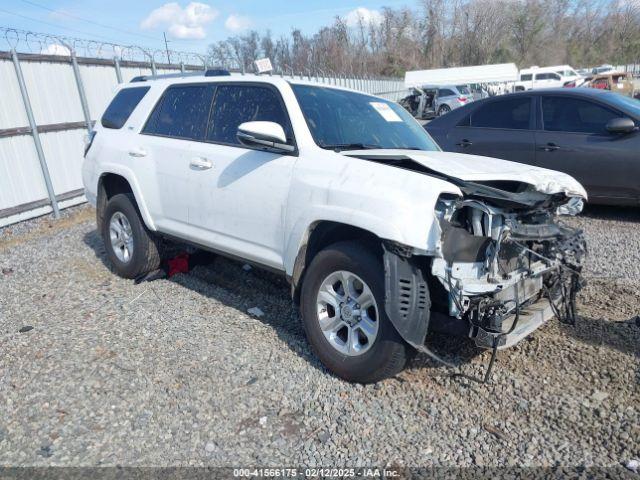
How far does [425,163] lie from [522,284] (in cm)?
98

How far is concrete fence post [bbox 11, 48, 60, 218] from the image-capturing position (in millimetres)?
7998

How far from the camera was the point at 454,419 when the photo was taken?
3004mm

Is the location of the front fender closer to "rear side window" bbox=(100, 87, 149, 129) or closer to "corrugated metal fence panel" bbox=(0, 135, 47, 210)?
"rear side window" bbox=(100, 87, 149, 129)

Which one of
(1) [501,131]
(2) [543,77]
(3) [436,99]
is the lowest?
(3) [436,99]

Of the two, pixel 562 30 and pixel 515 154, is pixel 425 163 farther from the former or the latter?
pixel 562 30

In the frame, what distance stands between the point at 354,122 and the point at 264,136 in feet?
3.02

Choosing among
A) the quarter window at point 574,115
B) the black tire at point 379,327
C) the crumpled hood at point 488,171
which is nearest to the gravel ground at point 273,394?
the black tire at point 379,327


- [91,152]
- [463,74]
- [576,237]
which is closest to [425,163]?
[576,237]

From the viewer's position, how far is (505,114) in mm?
7320

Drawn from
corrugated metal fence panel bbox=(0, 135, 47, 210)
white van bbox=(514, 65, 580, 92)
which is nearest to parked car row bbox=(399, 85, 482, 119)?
white van bbox=(514, 65, 580, 92)

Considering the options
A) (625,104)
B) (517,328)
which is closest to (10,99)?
(517,328)

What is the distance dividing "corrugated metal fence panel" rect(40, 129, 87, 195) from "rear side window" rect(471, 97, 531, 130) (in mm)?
6970

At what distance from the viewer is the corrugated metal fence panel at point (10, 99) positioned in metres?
7.86

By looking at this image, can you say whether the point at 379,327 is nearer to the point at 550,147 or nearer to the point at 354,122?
the point at 354,122
